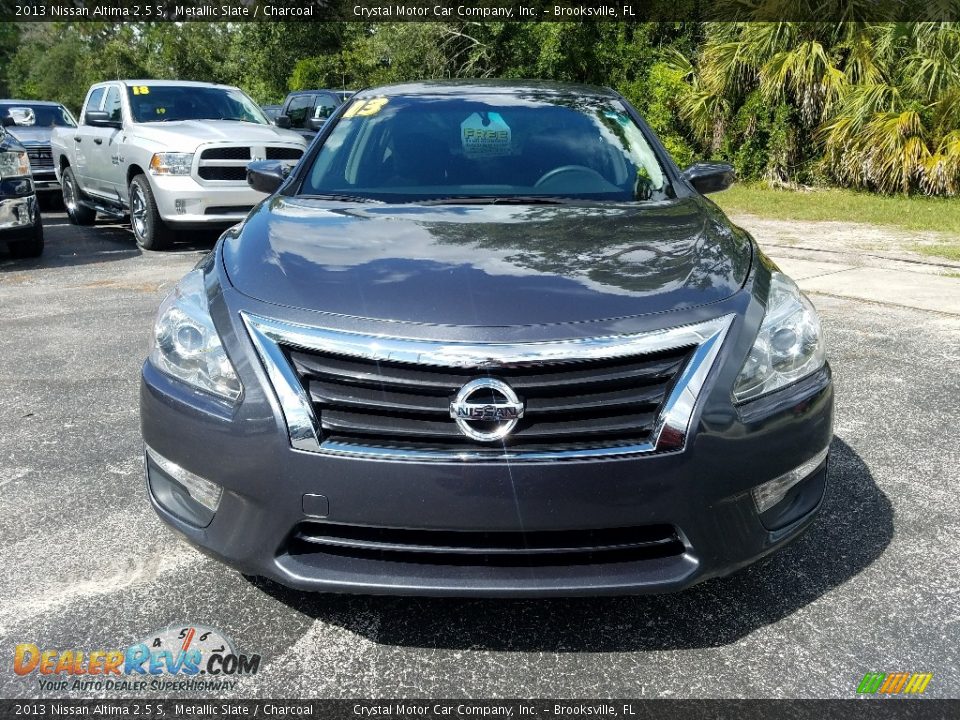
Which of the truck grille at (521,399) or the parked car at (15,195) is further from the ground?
the truck grille at (521,399)

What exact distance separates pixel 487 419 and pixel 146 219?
8.17 m

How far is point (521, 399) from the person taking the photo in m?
2.04

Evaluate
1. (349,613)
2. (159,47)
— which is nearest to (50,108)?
(349,613)

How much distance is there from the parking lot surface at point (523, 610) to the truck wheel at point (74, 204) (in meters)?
8.50

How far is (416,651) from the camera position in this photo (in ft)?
7.65

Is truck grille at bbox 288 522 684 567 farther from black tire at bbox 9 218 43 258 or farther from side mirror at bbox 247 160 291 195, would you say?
black tire at bbox 9 218 43 258

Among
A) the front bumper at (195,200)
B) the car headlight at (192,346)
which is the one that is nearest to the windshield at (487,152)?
the car headlight at (192,346)

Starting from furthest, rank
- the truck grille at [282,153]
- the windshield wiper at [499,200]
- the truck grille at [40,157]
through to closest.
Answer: the truck grille at [40,157], the truck grille at [282,153], the windshield wiper at [499,200]

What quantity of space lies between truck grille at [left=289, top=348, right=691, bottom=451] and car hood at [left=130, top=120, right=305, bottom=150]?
7.50m

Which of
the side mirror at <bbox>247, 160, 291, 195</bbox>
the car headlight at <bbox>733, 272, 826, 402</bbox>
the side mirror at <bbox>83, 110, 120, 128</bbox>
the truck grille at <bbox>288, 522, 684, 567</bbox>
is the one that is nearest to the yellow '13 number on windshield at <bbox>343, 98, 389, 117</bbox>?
the side mirror at <bbox>247, 160, 291, 195</bbox>

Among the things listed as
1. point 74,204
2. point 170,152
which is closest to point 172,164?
point 170,152

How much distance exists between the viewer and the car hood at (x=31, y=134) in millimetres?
13672

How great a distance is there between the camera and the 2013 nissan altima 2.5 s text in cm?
204

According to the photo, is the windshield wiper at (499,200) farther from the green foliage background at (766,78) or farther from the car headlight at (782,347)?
the green foliage background at (766,78)
